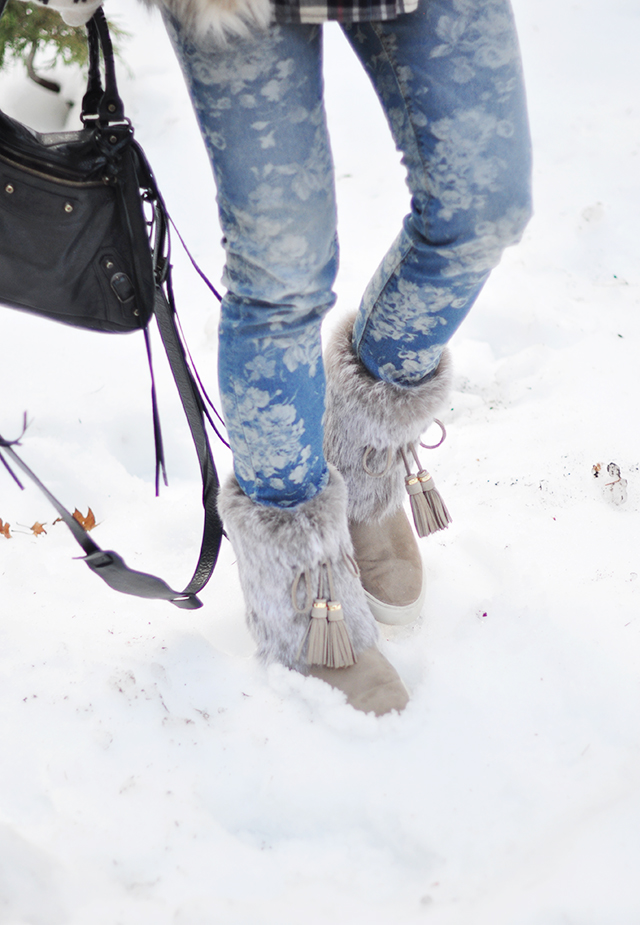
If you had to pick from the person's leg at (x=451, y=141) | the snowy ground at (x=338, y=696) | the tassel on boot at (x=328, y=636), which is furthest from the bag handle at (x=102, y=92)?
the snowy ground at (x=338, y=696)

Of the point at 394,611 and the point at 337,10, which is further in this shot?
the point at 394,611

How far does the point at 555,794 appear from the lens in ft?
2.43

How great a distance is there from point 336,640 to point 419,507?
25 cm

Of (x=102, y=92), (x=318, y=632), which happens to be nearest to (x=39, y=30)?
(x=102, y=92)

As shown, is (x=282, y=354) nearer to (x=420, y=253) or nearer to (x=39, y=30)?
(x=420, y=253)

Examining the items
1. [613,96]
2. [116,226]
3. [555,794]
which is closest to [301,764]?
[555,794]

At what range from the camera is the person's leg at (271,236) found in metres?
0.62

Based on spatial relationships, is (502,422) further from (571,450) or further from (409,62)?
(409,62)

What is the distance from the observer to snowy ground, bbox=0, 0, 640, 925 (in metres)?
0.66

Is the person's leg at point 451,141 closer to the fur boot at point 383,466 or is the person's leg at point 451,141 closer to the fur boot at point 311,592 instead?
the fur boot at point 383,466

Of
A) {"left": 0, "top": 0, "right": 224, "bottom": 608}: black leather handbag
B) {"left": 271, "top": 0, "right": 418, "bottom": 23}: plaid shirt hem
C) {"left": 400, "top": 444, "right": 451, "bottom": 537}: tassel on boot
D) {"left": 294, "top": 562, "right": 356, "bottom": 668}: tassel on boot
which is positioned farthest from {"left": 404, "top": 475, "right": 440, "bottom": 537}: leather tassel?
{"left": 271, "top": 0, "right": 418, "bottom": 23}: plaid shirt hem

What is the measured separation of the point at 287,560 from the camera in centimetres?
84

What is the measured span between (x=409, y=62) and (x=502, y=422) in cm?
87

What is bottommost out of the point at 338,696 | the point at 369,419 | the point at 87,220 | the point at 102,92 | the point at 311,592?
the point at 338,696
